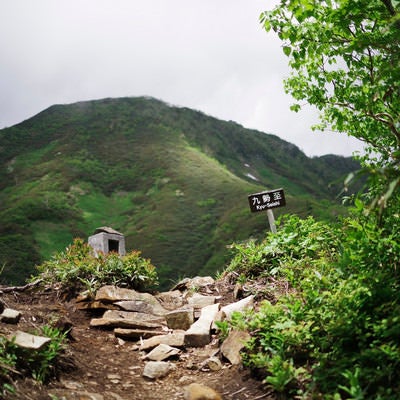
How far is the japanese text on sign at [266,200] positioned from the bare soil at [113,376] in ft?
12.3

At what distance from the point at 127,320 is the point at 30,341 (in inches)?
121

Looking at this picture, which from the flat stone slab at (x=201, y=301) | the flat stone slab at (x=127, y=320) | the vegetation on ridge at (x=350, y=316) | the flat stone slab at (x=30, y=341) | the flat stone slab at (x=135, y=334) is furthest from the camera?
the flat stone slab at (x=201, y=301)

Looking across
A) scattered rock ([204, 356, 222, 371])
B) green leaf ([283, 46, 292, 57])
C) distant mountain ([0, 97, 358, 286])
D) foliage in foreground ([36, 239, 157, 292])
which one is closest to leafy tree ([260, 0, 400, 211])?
green leaf ([283, 46, 292, 57])

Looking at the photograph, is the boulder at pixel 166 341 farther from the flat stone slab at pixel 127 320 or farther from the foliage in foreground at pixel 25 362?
the foliage in foreground at pixel 25 362

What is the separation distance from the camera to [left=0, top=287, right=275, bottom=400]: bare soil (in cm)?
407

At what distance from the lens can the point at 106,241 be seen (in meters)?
12.1

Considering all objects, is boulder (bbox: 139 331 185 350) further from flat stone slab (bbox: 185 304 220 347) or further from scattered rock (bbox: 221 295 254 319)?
scattered rock (bbox: 221 295 254 319)

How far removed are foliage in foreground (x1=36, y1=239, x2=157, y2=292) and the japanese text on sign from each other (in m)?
3.18

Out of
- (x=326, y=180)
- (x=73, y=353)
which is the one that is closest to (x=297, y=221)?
(x=73, y=353)

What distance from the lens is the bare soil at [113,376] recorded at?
4074 mm

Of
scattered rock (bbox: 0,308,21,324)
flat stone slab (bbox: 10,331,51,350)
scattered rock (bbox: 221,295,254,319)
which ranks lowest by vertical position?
scattered rock (bbox: 221,295,254,319)

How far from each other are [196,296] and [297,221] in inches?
111

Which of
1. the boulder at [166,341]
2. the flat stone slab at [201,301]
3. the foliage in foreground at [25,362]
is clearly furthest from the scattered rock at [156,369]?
the flat stone slab at [201,301]

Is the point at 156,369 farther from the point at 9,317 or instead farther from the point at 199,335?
the point at 9,317
